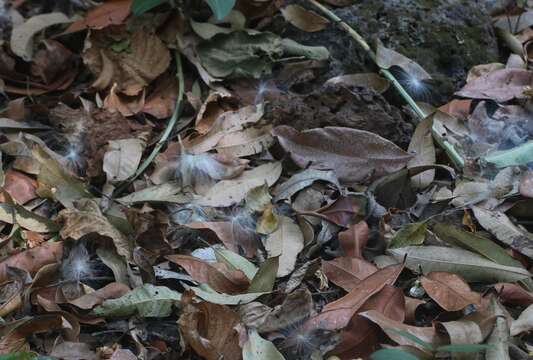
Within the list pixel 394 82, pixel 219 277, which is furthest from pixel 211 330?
pixel 394 82

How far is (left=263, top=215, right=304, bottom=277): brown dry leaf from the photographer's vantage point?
190cm

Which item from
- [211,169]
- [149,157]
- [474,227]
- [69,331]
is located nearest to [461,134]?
[474,227]

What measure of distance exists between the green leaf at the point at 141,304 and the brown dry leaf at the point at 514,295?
2.46ft

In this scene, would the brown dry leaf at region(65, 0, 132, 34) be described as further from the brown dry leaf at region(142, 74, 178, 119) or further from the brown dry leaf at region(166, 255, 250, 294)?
the brown dry leaf at region(166, 255, 250, 294)

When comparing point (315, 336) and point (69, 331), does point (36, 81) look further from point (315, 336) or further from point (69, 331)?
point (315, 336)

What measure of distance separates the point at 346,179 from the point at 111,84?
840 mm

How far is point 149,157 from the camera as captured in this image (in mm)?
A: 2236

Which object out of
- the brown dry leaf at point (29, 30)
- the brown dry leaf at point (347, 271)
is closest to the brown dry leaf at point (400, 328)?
the brown dry leaf at point (347, 271)

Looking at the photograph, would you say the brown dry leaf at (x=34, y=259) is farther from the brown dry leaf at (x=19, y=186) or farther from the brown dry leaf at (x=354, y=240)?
the brown dry leaf at (x=354, y=240)

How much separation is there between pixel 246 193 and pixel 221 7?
541 mm

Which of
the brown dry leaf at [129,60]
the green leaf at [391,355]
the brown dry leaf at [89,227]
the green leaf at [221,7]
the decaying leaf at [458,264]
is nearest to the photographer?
the green leaf at [391,355]

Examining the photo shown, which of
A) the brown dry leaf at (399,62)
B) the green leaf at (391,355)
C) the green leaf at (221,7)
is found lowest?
the green leaf at (391,355)

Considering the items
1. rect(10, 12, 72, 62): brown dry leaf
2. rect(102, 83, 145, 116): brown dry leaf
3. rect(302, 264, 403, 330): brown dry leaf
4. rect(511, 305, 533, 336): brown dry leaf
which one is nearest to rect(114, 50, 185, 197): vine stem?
rect(102, 83, 145, 116): brown dry leaf

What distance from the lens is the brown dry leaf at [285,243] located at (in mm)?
1898
